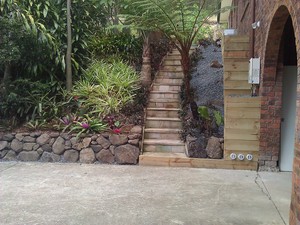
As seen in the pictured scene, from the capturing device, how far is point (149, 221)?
123 inches

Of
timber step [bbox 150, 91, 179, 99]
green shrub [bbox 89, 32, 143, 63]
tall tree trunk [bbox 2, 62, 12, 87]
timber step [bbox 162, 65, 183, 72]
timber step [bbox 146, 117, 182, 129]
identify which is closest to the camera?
tall tree trunk [bbox 2, 62, 12, 87]

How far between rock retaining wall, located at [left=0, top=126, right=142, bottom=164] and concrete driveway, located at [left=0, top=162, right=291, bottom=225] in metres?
0.34

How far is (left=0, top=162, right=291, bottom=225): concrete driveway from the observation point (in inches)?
126

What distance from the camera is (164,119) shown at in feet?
21.4

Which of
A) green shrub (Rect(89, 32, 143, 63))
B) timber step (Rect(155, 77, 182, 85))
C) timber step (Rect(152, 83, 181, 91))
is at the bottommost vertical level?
timber step (Rect(152, 83, 181, 91))

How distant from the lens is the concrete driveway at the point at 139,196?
3205 mm

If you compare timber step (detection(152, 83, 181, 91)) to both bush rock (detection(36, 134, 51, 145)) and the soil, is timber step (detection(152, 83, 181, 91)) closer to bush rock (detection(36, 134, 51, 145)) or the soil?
the soil

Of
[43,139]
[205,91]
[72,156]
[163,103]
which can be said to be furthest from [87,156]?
[205,91]

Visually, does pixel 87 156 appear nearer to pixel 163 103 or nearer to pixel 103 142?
pixel 103 142

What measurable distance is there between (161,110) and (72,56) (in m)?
2.60

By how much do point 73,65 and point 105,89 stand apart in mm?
1222

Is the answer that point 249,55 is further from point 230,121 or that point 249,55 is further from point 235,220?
point 235,220

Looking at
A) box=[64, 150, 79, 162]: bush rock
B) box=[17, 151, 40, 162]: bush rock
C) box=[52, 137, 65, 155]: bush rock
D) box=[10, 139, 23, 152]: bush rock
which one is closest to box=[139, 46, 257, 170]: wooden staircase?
box=[64, 150, 79, 162]: bush rock

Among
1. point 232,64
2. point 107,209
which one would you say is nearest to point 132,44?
point 232,64
